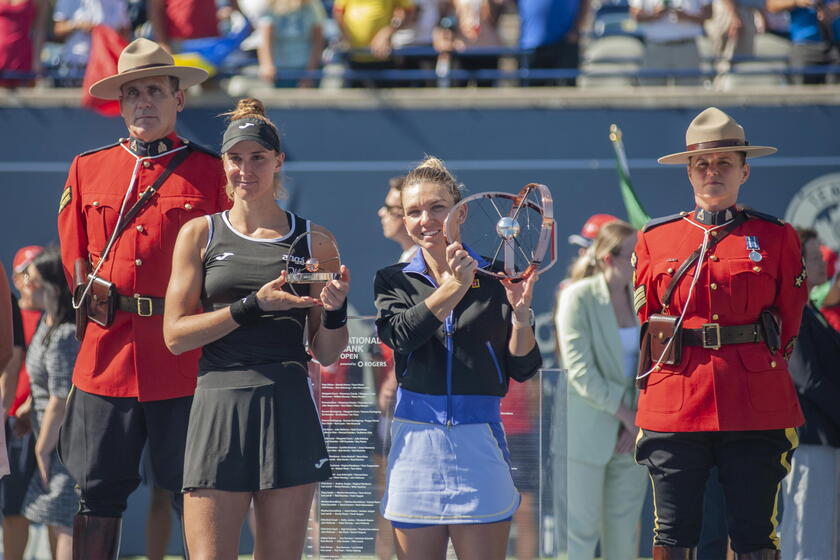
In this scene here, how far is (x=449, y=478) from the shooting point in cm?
388

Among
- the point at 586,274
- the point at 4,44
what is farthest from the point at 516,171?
the point at 4,44

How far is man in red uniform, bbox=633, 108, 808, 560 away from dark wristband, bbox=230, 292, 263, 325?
1.58 metres

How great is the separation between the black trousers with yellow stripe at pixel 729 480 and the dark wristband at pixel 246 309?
1.65m

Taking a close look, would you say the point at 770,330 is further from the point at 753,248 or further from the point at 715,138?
the point at 715,138

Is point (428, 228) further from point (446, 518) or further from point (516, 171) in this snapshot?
point (516, 171)

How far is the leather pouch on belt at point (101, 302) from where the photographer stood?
175 inches

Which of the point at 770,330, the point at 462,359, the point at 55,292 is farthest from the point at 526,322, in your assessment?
the point at 55,292

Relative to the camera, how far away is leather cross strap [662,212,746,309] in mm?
4504

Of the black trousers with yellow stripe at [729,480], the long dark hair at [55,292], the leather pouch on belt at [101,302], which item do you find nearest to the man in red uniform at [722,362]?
the black trousers with yellow stripe at [729,480]

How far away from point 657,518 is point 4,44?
A: 6723 millimetres

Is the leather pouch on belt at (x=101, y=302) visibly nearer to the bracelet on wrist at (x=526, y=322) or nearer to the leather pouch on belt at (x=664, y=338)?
the bracelet on wrist at (x=526, y=322)

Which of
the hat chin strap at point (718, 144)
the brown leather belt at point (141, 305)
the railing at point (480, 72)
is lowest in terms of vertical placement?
the brown leather belt at point (141, 305)

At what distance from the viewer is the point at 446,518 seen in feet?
12.6

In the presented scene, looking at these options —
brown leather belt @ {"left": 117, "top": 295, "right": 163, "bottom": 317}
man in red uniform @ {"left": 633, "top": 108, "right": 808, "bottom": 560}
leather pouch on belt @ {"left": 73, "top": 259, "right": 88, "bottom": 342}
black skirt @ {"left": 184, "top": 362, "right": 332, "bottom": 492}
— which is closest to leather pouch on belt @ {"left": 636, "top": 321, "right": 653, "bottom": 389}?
man in red uniform @ {"left": 633, "top": 108, "right": 808, "bottom": 560}
